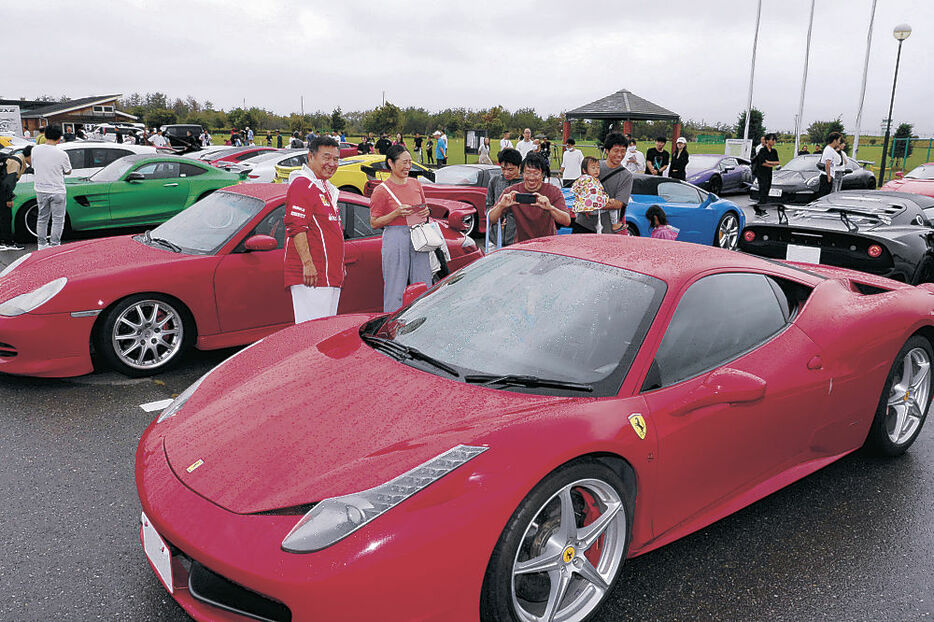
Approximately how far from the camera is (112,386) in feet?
16.0

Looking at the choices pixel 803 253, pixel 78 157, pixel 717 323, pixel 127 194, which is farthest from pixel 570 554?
pixel 78 157

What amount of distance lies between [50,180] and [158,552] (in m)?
8.42

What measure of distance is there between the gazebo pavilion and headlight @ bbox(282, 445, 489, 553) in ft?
74.0

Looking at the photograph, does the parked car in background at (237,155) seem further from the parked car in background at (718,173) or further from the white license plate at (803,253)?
the white license plate at (803,253)

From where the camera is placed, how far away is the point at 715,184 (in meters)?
19.0

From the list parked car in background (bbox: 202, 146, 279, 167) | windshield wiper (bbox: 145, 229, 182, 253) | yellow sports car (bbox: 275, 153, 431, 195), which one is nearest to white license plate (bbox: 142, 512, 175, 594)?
windshield wiper (bbox: 145, 229, 182, 253)

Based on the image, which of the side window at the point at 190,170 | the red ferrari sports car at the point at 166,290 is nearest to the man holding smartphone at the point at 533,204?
the red ferrari sports car at the point at 166,290

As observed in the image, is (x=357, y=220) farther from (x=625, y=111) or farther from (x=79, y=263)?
(x=625, y=111)

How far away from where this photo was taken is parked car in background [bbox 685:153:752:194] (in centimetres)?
1877

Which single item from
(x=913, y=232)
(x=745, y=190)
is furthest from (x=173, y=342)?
(x=745, y=190)

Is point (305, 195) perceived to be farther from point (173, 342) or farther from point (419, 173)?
point (419, 173)

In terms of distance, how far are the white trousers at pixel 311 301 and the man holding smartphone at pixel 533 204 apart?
153 centimetres

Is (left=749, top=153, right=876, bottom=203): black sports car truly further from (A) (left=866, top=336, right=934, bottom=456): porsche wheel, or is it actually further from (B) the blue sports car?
(A) (left=866, top=336, right=934, bottom=456): porsche wheel

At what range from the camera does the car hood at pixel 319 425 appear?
2.12 meters
